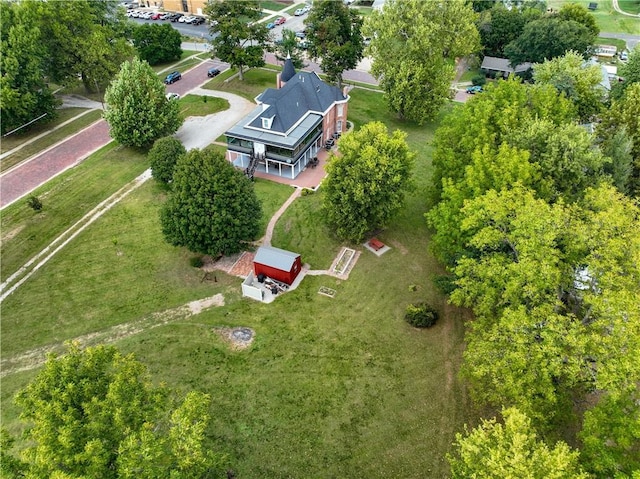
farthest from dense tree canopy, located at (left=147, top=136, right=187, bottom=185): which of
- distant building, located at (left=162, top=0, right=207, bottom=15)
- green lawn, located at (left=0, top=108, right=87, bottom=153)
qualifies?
distant building, located at (left=162, top=0, right=207, bottom=15)

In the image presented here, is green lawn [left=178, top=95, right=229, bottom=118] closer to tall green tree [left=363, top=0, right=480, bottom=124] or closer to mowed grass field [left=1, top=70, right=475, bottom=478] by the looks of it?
tall green tree [left=363, top=0, right=480, bottom=124]

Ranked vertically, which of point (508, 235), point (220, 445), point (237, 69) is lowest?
point (220, 445)

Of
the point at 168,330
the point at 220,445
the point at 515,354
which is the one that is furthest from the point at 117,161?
the point at 515,354

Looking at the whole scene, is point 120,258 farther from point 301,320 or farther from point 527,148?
point 527,148

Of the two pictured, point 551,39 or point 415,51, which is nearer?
point 415,51

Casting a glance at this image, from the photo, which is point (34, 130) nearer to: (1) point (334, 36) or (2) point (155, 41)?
(2) point (155, 41)

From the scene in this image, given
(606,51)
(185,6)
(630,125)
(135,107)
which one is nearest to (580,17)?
(606,51)
